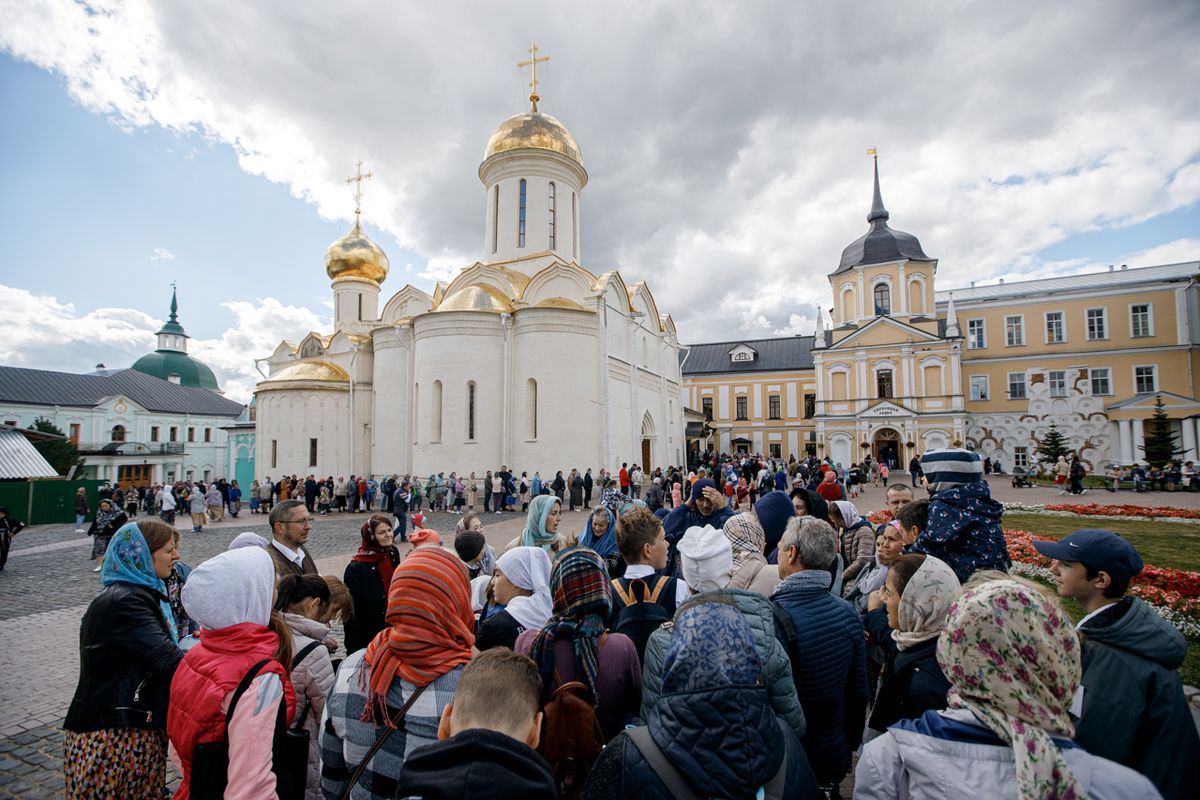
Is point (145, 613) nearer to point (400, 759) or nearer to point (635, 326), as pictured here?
point (400, 759)

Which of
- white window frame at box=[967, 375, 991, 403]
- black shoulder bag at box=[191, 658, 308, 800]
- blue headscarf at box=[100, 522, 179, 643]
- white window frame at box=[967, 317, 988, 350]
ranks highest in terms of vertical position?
white window frame at box=[967, 317, 988, 350]

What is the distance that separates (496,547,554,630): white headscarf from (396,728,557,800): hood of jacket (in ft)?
4.35

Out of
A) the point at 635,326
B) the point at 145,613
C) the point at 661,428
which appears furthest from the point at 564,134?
the point at 145,613

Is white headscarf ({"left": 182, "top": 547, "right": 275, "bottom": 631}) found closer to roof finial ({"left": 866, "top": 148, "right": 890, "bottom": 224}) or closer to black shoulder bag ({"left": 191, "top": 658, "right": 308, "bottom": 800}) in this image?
black shoulder bag ({"left": 191, "top": 658, "right": 308, "bottom": 800})

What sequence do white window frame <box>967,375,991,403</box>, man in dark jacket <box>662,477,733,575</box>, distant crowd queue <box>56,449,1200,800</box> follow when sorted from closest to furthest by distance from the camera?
1. distant crowd queue <box>56,449,1200,800</box>
2. man in dark jacket <box>662,477,733,575</box>
3. white window frame <box>967,375,991,403</box>

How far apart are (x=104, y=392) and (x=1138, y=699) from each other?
196 ft

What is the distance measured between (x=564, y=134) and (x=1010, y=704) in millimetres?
26127

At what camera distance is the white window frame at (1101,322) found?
103ft

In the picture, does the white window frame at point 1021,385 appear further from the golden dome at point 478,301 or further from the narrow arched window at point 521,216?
the golden dome at point 478,301

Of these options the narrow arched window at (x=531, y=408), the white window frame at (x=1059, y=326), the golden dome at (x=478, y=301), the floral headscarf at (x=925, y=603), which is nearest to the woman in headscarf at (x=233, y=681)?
the floral headscarf at (x=925, y=603)

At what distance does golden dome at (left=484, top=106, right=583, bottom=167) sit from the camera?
77.0ft

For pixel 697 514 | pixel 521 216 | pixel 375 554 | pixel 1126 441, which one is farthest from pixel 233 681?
pixel 1126 441

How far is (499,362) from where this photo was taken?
68.2 feet

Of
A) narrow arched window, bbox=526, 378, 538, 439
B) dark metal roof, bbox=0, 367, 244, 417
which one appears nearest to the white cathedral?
narrow arched window, bbox=526, 378, 538, 439
